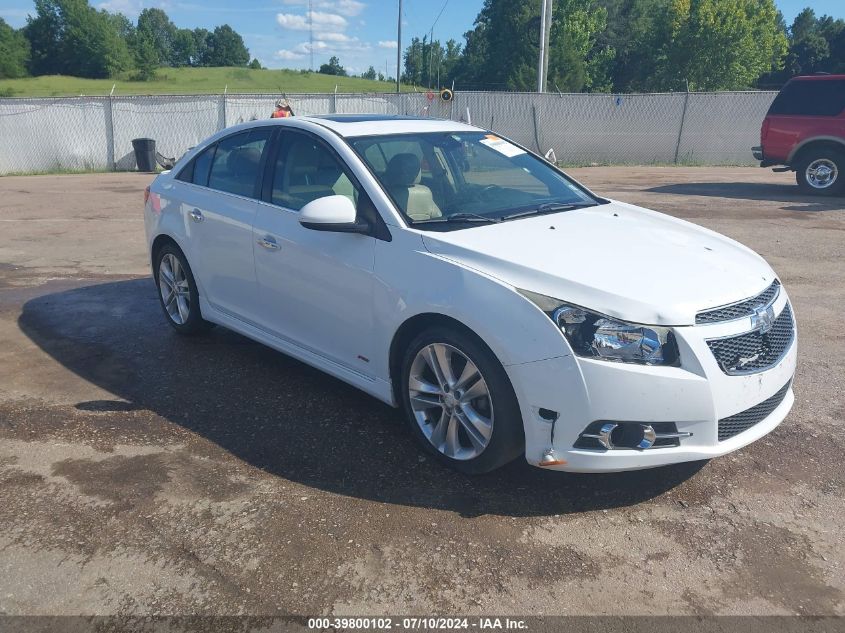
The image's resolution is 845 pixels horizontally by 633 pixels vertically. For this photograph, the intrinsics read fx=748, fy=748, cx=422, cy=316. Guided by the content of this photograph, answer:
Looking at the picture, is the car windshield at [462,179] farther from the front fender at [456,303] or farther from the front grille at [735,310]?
the front grille at [735,310]

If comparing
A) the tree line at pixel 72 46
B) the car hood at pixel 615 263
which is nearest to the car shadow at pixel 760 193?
the car hood at pixel 615 263

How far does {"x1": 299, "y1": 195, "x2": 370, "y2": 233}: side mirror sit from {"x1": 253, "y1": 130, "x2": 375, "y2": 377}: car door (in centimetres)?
10

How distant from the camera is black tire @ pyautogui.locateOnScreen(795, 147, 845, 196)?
13867 mm

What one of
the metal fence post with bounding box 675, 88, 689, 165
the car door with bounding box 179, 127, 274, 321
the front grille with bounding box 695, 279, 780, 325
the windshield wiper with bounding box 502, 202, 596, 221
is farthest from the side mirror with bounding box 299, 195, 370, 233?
the metal fence post with bounding box 675, 88, 689, 165

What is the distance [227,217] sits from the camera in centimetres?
505

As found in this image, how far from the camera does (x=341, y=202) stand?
13.1 ft

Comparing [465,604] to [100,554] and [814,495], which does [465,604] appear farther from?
[814,495]

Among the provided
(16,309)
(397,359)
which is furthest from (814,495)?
Answer: (16,309)

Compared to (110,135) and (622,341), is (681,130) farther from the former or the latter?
(622,341)

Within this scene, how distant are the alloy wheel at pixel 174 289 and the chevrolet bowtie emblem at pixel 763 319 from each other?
13.1 ft

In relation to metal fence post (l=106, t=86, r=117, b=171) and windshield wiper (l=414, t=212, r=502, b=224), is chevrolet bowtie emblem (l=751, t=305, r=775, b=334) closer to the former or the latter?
windshield wiper (l=414, t=212, r=502, b=224)

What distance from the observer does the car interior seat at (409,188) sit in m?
4.09

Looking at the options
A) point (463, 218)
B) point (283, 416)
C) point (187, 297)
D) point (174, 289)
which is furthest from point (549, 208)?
point (174, 289)

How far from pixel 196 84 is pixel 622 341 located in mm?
82829
